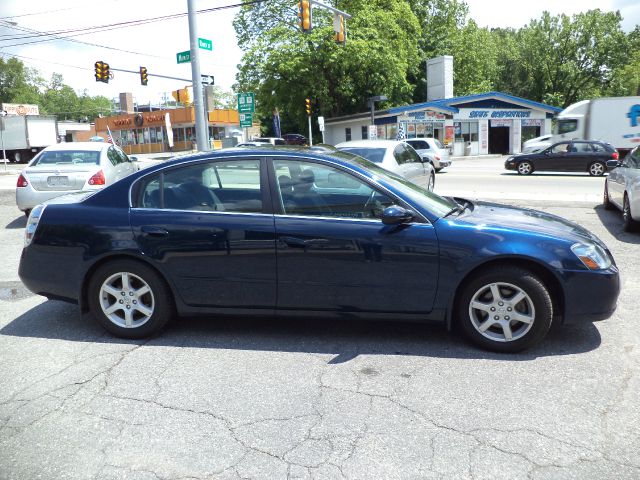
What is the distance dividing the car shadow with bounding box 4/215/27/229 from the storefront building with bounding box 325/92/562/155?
27157mm

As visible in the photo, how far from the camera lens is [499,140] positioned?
40.4m

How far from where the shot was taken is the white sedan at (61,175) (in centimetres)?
1016

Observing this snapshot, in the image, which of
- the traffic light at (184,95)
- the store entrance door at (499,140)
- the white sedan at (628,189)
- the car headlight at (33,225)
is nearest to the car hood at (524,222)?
the car headlight at (33,225)

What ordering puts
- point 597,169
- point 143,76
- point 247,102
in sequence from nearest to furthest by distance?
point 597,169
point 247,102
point 143,76

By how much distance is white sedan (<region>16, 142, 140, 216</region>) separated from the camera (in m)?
10.2

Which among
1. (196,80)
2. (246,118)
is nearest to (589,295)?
(196,80)

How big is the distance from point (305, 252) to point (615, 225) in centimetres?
733

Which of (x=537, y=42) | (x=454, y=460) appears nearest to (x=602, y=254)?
(x=454, y=460)

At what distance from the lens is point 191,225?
14.0 feet

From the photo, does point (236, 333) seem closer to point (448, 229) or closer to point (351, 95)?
point (448, 229)

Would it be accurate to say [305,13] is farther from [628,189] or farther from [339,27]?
[628,189]

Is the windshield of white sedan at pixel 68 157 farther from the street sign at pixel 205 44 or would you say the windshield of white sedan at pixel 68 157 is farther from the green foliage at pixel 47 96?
the green foliage at pixel 47 96

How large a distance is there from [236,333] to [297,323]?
1.76ft

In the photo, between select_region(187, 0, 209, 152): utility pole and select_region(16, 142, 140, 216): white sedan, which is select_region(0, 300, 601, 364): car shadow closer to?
select_region(16, 142, 140, 216): white sedan
